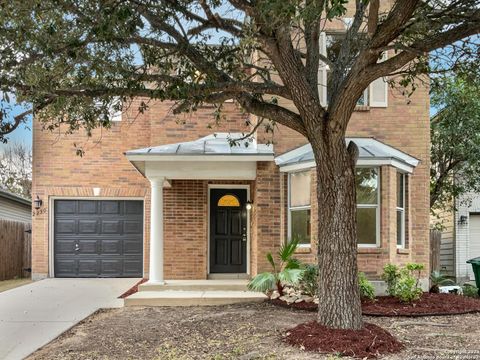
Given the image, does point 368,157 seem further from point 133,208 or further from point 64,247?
point 64,247

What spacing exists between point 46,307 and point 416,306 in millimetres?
6594

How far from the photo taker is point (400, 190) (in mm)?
10391

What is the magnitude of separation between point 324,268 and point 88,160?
881cm

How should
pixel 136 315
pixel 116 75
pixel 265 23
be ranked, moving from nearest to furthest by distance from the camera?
pixel 265 23 → pixel 116 75 → pixel 136 315

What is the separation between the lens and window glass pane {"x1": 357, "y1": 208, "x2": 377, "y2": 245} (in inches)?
384

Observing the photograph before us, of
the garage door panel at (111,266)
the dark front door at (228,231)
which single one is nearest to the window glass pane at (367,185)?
the dark front door at (228,231)

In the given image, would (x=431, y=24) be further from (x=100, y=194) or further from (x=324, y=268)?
(x=100, y=194)

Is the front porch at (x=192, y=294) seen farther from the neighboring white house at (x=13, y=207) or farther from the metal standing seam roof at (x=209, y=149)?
the neighboring white house at (x=13, y=207)

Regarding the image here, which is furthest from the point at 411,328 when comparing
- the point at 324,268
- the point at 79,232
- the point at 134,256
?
the point at 79,232

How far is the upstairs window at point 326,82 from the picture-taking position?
1051cm

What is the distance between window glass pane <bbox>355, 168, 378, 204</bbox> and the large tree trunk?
365 centimetres

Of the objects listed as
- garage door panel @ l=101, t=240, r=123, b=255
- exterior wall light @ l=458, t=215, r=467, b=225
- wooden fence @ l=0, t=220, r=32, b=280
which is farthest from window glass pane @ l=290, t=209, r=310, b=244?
wooden fence @ l=0, t=220, r=32, b=280

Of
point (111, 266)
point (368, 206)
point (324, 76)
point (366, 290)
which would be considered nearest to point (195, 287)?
point (366, 290)

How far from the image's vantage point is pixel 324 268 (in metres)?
6.22
